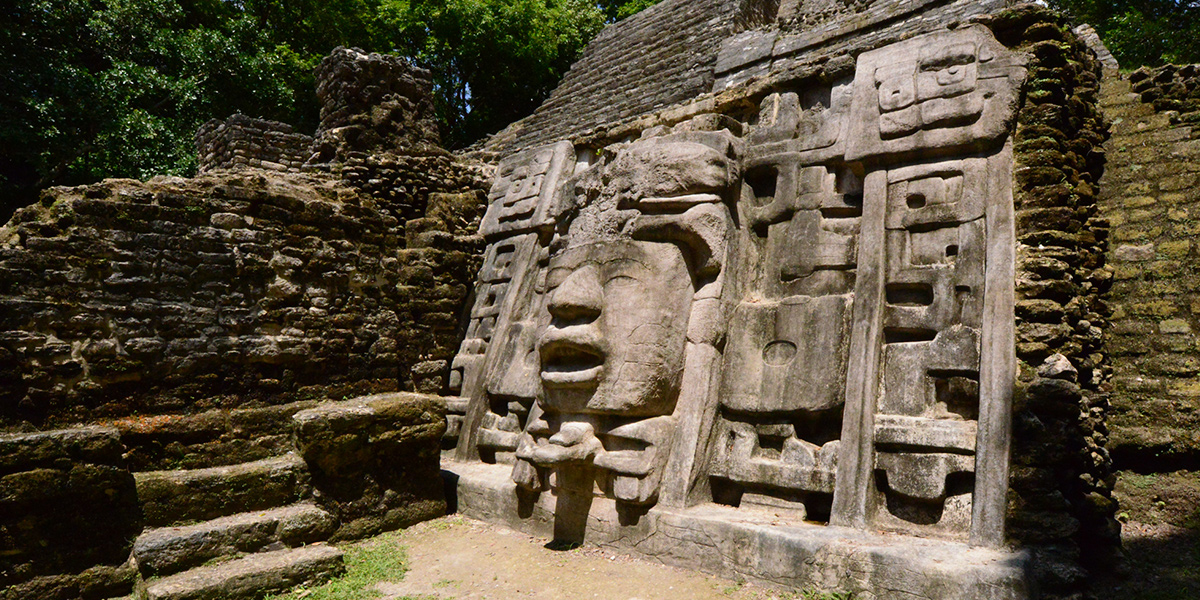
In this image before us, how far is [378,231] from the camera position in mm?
6539

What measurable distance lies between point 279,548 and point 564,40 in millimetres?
15949

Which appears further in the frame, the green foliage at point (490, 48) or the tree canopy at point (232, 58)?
the green foliage at point (490, 48)

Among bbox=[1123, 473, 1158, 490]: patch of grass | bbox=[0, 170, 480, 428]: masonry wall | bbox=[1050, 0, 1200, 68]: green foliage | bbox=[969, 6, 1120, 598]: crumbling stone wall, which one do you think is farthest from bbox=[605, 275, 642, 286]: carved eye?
bbox=[1050, 0, 1200, 68]: green foliage

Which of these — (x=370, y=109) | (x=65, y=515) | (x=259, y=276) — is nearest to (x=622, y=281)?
(x=259, y=276)

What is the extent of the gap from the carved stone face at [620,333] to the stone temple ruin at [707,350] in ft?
0.07

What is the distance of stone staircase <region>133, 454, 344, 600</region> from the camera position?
13.3 feet

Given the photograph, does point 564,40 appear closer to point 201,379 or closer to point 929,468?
point 201,379

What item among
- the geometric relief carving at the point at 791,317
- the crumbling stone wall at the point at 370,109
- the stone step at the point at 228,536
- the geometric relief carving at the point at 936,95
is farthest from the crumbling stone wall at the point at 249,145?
the geometric relief carving at the point at 936,95

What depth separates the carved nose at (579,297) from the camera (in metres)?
4.75

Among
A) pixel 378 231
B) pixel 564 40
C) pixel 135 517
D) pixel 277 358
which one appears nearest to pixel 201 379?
pixel 277 358

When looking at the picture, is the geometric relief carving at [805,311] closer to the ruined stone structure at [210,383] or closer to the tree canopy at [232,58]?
the ruined stone structure at [210,383]

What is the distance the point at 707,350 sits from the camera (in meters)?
4.52

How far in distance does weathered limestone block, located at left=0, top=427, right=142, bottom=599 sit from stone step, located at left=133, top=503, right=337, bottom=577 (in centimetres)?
16

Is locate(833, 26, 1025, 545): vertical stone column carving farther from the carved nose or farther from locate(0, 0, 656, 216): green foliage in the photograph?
locate(0, 0, 656, 216): green foliage
